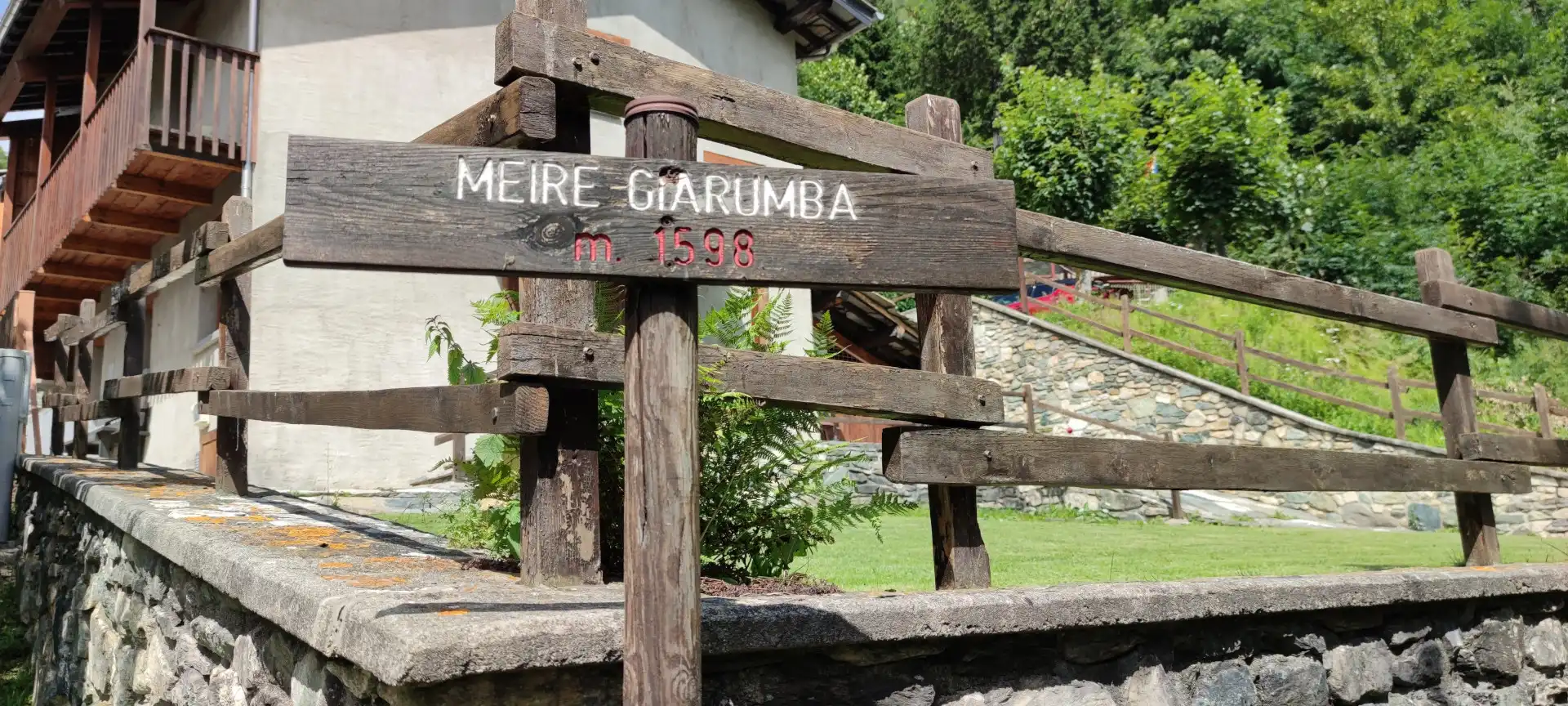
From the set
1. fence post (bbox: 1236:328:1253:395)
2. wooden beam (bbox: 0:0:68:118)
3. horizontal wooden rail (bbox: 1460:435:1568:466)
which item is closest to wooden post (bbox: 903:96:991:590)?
horizontal wooden rail (bbox: 1460:435:1568:466)

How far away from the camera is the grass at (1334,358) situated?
15391mm

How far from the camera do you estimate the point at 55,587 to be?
6230 millimetres

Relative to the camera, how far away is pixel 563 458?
2.51 m

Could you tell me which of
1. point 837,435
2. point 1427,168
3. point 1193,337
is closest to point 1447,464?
point 837,435

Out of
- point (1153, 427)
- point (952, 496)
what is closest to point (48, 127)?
A: point (952, 496)

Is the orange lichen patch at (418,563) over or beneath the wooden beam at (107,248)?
beneath

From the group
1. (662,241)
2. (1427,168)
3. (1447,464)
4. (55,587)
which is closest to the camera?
(662,241)

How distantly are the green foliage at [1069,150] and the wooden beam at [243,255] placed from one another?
20271mm

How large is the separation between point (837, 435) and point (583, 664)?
1507 centimetres

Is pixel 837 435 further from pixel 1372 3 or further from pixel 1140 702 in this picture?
pixel 1372 3

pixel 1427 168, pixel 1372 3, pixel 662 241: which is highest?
pixel 1372 3

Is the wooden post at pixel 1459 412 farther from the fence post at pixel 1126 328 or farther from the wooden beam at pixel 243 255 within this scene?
the fence post at pixel 1126 328

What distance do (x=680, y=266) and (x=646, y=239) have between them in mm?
70

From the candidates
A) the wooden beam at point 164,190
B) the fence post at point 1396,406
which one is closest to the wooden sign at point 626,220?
the wooden beam at point 164,190
